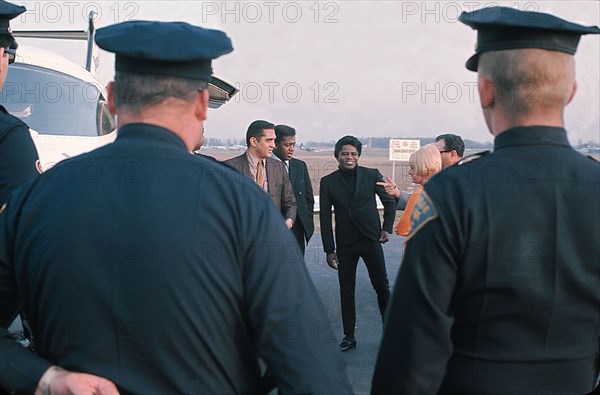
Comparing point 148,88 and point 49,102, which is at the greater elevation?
point 49,102

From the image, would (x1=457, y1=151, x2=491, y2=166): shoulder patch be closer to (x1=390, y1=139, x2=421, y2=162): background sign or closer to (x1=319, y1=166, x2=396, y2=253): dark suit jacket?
(x1=319, y1=166, x2=396, y2=253): dark suit jacket

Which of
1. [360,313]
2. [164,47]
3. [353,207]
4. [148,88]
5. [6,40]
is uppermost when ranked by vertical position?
[6,40]

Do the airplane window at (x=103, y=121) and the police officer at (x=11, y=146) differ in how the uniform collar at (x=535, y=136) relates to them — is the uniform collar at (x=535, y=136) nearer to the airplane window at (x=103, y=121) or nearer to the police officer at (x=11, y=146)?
the police officer at (x=11, y=146)

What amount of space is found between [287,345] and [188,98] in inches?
26.2

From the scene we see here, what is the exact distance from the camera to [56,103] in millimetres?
6566

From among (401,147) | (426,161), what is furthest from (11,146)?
(401,147)

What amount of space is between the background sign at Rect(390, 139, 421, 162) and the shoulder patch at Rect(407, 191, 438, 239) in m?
15.4

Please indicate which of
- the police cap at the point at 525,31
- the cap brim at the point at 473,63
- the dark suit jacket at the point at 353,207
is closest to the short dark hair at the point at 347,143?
the dark suit jacket at the point at 353,207

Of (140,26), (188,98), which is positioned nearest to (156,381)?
(188,98)

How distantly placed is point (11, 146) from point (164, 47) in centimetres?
92

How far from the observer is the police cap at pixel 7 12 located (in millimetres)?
2041

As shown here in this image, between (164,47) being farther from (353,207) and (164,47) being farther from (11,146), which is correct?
(353,207)

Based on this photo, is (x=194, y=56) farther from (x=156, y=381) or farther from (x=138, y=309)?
(x=156, y=381)

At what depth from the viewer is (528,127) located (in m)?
1.56
